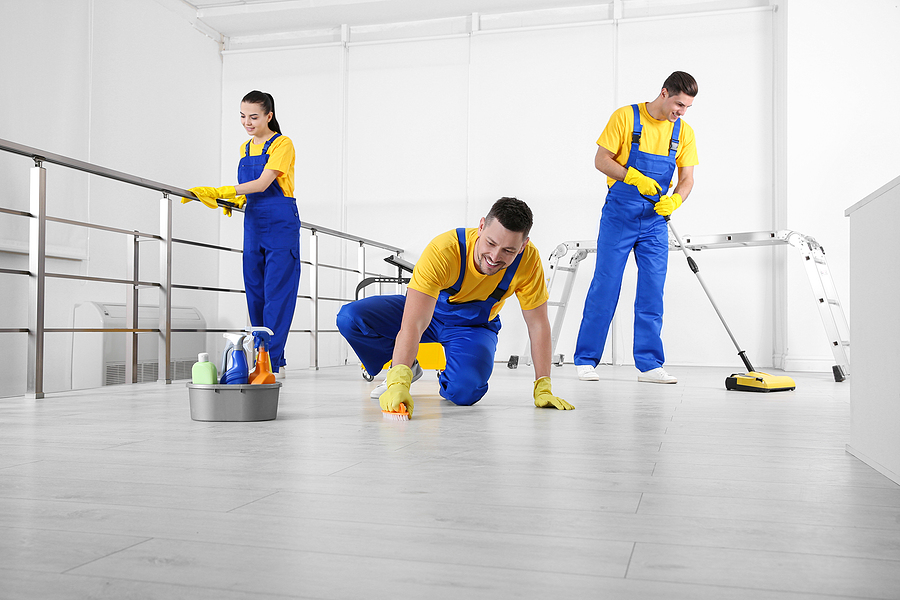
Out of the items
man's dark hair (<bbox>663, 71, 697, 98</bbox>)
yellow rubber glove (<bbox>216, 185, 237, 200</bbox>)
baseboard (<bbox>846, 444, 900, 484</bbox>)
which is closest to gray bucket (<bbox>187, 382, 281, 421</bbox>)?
baseboard (<bbox>846, 444, 900, 484</bbox>)

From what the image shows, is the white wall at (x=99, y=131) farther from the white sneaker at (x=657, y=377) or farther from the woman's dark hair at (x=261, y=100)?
the white sneaker at (x=657, y=377)

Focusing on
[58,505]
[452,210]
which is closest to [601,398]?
[58,505]

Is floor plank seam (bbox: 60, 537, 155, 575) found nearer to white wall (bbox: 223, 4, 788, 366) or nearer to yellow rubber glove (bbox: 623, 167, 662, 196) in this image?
yellow rubber glove (bbox: 623, 167, 662, 196)

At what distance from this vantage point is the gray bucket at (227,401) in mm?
1732

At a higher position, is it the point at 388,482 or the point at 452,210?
the point at 452,210

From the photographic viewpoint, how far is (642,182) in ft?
10.1

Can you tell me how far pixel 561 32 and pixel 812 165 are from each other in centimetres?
194

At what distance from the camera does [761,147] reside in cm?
479

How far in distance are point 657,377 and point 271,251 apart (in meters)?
1.76

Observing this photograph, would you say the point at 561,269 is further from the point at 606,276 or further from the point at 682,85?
the point at 682,85

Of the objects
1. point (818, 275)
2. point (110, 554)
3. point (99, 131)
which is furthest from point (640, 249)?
point (99, 131)

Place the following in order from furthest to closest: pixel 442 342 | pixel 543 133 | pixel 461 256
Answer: pixel 543 133
pixel 442 342
pixel 461 256

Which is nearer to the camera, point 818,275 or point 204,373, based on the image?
point 204,373

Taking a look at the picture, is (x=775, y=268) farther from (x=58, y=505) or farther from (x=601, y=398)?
(x=58, y=505)
